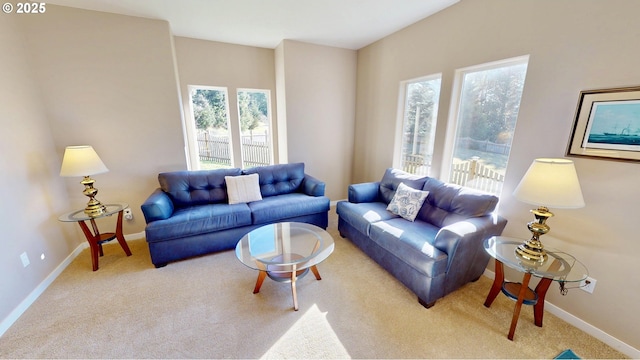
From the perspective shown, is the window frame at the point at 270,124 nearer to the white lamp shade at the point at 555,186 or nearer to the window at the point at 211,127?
the window at the point at 211,127

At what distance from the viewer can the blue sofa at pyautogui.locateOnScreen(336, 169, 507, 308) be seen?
178 centimetres

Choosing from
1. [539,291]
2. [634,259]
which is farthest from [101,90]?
[634,259]

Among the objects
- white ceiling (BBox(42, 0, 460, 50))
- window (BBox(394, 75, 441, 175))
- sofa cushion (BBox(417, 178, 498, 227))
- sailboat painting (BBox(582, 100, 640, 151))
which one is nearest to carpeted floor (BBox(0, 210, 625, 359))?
sofa cushion (BBox(417, 178, 498, 227))

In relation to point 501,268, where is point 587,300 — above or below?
below

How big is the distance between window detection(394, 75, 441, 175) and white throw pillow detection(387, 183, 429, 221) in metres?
0.67

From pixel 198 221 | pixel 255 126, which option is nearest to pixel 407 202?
pixel 198 221

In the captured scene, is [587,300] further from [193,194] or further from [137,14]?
[137,14]

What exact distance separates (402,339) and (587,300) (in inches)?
54.6

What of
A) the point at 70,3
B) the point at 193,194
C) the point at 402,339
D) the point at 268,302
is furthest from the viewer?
the point at 193,194

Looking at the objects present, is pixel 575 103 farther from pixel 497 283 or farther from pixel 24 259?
pixel 24 259

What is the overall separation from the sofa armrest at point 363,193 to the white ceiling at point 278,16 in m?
1.97

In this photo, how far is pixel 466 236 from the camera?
175cm

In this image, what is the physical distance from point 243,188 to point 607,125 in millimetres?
3236

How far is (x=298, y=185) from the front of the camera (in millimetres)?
3408
